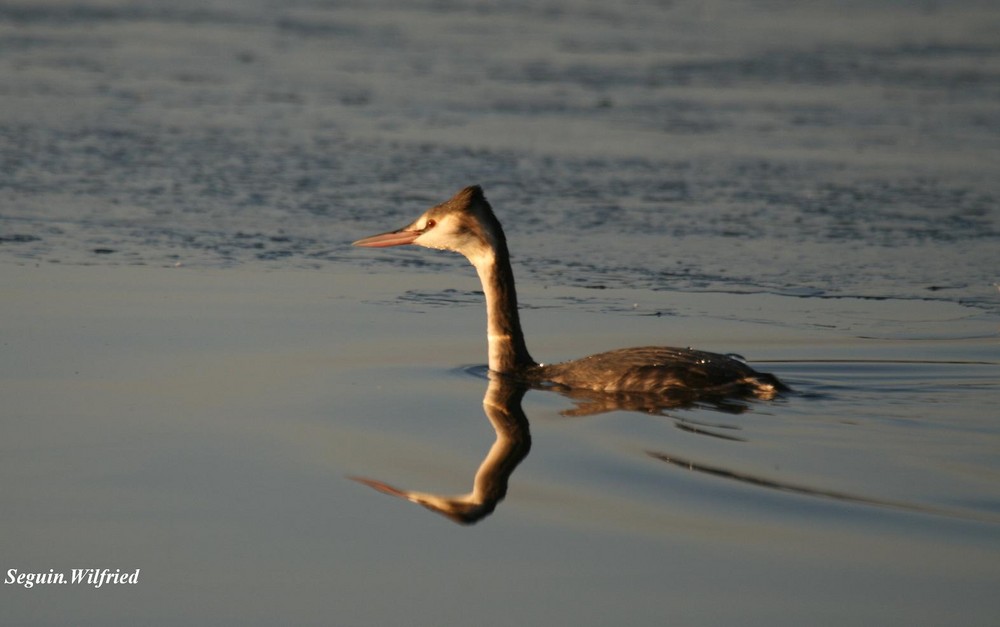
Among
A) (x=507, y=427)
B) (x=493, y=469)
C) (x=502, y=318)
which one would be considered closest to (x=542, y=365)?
(x=502, y=318)

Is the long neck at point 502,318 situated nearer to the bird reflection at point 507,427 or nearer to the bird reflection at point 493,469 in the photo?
the bird reflection at point 507,427

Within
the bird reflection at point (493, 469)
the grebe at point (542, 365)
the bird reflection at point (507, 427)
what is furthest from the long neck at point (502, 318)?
the bird reflection at point (493, 469)

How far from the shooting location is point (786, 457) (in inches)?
276

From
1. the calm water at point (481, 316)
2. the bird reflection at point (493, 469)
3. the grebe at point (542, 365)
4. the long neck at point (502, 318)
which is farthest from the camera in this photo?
the long neck at point (502, 318)

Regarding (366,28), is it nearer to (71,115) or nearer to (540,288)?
(71,115)

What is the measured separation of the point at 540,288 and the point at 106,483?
15.2 ft

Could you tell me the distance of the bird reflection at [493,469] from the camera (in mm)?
6277

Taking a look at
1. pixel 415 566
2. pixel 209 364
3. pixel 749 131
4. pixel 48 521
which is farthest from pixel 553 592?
pixel 749 131

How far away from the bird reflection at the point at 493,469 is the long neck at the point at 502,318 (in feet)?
0.71

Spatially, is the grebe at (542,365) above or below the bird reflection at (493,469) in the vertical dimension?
above

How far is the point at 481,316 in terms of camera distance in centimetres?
998

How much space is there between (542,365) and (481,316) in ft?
4.35

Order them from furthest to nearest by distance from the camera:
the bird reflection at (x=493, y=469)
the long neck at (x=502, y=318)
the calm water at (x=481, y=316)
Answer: the long neck at (x=502, y=318) → the bird reflection at (x=493, y=469) → the calm water at (x=481, y=316)

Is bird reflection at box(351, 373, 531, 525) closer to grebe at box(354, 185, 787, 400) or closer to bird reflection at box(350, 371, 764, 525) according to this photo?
bird reflection at box(350, 371, 764, 525)
